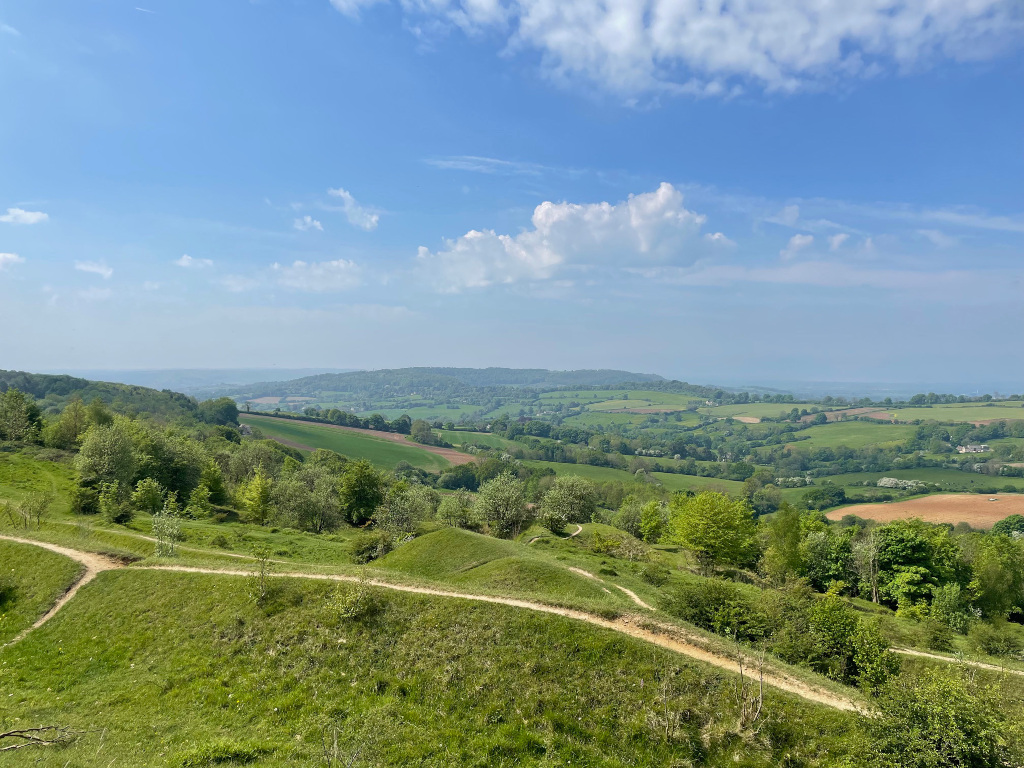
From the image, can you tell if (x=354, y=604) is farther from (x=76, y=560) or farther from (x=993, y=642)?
(x=993, y=642)

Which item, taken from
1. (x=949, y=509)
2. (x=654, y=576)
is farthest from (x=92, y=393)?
(x=949, y=509)

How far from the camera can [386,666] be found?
2152 cm

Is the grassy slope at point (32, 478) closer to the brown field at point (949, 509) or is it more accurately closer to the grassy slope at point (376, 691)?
the grassy slope at point (376, 691)

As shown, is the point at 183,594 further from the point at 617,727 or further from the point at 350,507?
the point at 350,507

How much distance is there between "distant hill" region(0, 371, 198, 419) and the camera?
17129 centimetres

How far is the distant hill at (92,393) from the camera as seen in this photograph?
17129 centimetres

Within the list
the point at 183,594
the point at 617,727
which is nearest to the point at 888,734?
the point at 617,727

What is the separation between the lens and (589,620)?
23656 mm

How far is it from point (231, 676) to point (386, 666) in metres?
7.18

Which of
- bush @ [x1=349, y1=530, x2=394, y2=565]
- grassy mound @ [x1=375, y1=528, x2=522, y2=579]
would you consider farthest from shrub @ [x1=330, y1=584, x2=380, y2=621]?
bush @ [x1=349, y1=530, x2=394, y2=565]

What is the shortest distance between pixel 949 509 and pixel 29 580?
532 feet

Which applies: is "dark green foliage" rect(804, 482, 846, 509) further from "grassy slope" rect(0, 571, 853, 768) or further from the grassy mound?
"grassy slope" rect(0, 571, 853, 768)

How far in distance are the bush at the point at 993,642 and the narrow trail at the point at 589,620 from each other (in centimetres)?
3722

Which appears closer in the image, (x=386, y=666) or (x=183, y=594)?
(x=386, y=666)
